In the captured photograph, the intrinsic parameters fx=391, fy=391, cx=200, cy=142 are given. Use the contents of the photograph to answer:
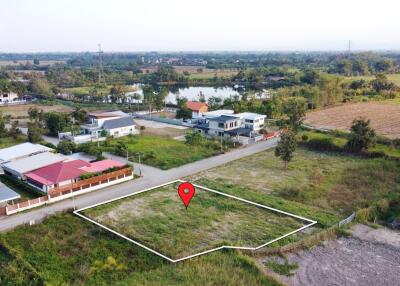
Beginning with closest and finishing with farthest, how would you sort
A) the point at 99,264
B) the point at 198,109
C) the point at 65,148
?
the point at 99,264
the point at 65,148
the point at 198,109

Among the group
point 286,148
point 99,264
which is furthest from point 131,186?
point 286,148

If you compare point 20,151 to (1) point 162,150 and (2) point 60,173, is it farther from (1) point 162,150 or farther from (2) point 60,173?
(1) point 162,150

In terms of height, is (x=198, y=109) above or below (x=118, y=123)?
above

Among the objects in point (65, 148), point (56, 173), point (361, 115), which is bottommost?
point (56, 173)

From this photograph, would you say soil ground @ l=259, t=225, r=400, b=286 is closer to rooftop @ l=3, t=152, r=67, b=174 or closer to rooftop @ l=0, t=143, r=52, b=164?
rooftop @ l=3, t=152, r=67, b=174

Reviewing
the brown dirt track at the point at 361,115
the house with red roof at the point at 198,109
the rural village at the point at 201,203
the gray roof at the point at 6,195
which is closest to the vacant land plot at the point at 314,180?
the rural village at the point at 201,203

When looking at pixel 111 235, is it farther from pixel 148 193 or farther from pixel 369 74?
pixel 369 74

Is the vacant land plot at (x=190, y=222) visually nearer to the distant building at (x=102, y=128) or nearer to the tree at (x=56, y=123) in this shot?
the distant building at (x=102, y=128)

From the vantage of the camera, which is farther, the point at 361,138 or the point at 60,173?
the point at 361,138

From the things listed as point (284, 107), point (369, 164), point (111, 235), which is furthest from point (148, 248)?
point (284, 107)
